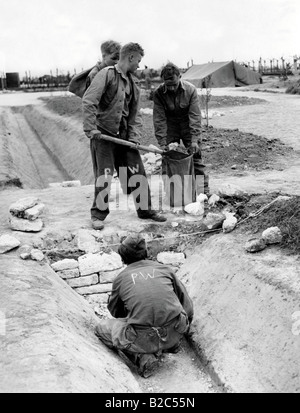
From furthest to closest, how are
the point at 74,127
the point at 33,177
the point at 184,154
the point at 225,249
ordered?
the point at 74,127
the point at 33,177
the point at 184,154
the point at 225,249

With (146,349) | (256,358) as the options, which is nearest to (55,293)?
(146,349)

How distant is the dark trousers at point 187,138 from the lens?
7.35 m

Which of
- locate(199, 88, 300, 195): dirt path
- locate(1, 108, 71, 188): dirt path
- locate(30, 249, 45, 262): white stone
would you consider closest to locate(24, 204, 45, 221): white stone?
locate(30, 249, 45, 262): white stone

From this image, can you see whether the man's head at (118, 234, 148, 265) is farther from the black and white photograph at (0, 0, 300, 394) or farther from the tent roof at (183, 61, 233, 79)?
the tent roof at (183, 61, 233, 79)

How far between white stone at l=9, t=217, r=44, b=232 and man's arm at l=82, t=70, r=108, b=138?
4.41ft

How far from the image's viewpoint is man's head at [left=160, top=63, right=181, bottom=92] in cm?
671

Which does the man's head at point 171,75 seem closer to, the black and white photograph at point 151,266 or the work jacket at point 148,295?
the black and white photograph at point 151,266

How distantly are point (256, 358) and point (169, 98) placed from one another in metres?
3.93

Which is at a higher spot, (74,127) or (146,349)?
(74,127)

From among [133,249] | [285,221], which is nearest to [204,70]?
[285,221]

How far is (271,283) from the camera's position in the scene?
15.2 ft

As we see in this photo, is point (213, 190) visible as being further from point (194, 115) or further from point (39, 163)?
point (39, 163)
